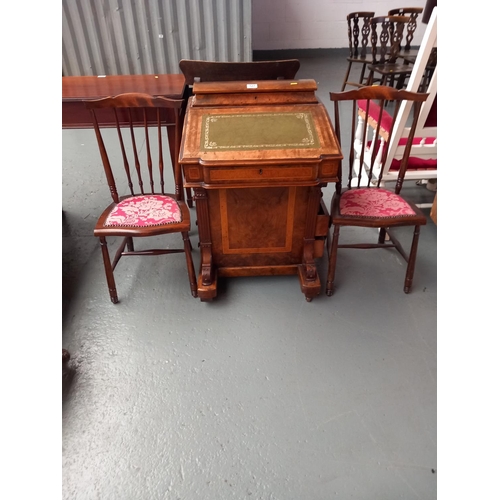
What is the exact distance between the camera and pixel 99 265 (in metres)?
2.24

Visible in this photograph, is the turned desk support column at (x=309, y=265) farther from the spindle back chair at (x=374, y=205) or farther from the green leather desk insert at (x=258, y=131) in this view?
the green leather desk insert at (x=258, y=131)

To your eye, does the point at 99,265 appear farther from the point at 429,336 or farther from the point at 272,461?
the point at 429,336

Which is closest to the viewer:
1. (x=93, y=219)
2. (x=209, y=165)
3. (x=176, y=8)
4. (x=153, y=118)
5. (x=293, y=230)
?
(x=209, y=165)

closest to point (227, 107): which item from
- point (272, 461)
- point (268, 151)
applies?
point (268, 151)

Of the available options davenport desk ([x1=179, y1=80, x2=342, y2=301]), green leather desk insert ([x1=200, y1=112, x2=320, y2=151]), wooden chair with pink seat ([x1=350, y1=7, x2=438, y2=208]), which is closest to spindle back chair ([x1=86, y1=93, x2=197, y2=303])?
davenport desk ([x1=179, y1=80, x2=342, y2=301])

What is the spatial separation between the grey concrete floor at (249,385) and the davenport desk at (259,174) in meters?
0.18

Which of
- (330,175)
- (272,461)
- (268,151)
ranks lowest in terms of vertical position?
(272,461)

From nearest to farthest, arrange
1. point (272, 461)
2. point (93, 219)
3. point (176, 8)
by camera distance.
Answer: point (272, 461)
point (93, 219)
point (176, 8)

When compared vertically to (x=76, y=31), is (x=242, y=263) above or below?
below

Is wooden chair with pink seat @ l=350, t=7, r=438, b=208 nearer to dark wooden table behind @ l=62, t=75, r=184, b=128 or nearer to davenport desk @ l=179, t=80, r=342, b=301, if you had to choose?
davenport desk @ l=179, t=80, r=342, b=301

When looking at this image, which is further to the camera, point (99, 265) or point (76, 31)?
point (76, 31)

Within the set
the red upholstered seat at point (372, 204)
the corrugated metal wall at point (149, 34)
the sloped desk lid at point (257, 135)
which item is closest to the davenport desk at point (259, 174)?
the sloped desk lid at point (257, 135)

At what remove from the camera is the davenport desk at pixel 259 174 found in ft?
5.09

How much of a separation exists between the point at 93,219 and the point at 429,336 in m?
2.15
